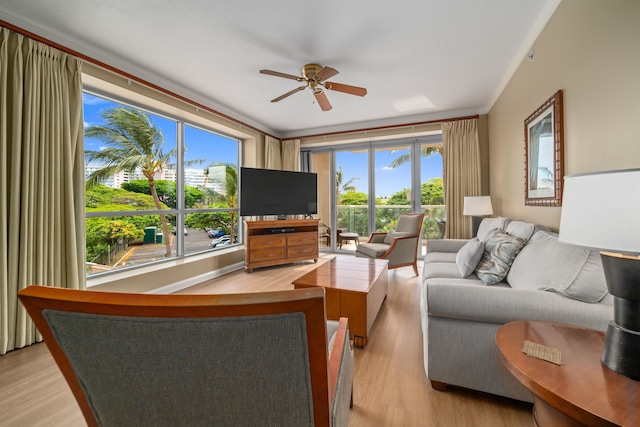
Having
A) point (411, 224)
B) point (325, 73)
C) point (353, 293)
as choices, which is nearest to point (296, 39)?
point (325, 73)

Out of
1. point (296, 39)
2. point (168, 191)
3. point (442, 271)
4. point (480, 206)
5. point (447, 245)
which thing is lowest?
point (442, 271)

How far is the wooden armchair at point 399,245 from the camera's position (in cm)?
352

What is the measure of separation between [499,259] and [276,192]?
333 centimetres

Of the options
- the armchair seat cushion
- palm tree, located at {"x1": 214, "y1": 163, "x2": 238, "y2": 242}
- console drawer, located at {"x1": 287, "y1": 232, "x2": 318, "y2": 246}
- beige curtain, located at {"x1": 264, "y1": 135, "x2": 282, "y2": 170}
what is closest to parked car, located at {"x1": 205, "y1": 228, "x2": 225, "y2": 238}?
palm tree, located at {"x1": 214, "y1": 163, "x2": 238, "y2": 242}

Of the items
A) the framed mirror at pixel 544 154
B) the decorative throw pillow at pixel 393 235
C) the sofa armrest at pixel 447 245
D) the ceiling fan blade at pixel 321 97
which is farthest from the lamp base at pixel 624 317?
the decorative throw pillow at pixel 393 235

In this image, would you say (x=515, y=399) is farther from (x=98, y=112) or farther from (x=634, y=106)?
(x=98, y=112)

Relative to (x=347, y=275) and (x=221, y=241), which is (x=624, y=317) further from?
(x=221, y=241)

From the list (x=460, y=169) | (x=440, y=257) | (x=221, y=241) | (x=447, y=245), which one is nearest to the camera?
(x=440, y=257)

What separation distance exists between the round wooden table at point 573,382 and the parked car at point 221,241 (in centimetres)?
404

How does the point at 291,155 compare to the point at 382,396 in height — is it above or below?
above

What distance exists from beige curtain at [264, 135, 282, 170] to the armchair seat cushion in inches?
95.2

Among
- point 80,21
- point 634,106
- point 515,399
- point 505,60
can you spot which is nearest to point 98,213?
point 80,21

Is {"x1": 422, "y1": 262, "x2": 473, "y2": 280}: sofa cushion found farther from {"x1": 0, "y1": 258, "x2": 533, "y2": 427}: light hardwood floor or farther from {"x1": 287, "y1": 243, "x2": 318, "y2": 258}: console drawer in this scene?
{"x1": 287, "y1": 243, "x2": 318, "y2": 258}: console drawer

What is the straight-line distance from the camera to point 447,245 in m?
3.15
